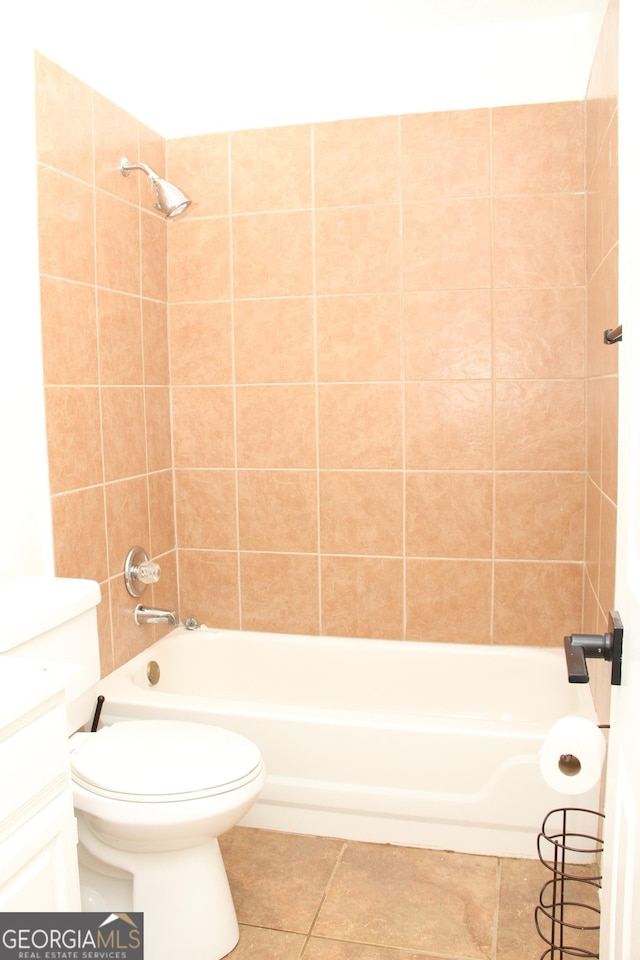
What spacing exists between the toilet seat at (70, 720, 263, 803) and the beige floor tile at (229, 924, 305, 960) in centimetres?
42

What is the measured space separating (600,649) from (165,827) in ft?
3.63

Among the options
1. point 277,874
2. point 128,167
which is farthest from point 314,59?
point 277,874

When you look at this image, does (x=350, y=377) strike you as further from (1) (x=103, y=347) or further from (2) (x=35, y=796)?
(2) (x=35, y=796)

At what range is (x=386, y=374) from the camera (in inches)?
108

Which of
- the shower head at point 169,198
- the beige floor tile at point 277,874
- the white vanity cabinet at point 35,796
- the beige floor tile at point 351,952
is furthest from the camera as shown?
the shower head at point 169,198

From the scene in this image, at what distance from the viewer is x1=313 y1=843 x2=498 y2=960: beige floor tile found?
1839mm

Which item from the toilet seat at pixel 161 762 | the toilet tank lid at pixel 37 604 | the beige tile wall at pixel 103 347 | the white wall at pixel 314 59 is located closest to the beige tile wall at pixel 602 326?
the white wall at pixel 314 59

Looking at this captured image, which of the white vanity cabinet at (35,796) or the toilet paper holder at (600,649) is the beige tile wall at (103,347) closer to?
the white vanity cabinet at (35,796)

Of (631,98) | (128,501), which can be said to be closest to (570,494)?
(128,501)

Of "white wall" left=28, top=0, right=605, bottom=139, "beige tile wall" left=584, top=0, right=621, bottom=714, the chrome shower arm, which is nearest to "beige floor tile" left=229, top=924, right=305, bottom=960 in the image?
"beige tile wall" left=584, top=0, right=621, bottom=714

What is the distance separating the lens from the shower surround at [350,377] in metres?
2.56

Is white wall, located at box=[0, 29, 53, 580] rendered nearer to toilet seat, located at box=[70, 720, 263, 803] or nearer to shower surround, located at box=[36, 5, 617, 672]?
shower surround, located at box=[36, 5, 617, 672]

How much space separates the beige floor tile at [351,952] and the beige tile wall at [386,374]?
1.16 metres

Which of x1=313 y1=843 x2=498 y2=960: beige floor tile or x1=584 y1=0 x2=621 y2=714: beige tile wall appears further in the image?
x1=584 y1=0 x2=621 y2=714: beige tile wall
